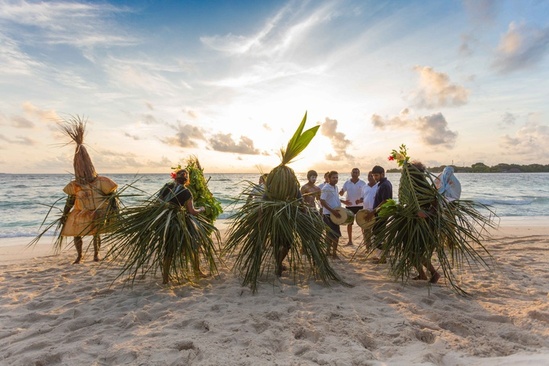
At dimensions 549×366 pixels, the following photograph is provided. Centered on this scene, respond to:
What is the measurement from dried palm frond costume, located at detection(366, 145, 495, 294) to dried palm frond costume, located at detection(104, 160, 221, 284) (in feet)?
7.92

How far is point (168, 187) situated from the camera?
4672 mm

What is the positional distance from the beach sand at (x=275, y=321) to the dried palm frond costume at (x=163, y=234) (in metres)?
0.45

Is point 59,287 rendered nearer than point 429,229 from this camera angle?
No

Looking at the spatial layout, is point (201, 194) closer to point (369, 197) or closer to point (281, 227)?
point (281, 227)

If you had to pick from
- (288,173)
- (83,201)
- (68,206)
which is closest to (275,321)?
(288,173)

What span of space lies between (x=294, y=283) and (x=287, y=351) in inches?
66.8

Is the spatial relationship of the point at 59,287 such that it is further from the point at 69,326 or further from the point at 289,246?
the point at 289,246

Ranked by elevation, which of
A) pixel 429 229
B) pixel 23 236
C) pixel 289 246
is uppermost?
pixel 429 229

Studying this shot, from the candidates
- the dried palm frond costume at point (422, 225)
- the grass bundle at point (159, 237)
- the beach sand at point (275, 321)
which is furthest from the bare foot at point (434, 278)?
the grass bundle at point (159, 237)

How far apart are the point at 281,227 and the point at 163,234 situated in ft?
4.91

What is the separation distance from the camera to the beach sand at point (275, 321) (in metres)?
2.87

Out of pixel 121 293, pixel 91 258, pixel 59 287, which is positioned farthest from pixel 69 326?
pixel 91 258

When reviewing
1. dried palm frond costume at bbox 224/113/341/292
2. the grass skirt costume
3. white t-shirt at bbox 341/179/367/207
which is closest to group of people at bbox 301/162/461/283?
white t-shirt at bbox 341/179/367/207

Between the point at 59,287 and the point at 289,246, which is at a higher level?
the point at 289,246
